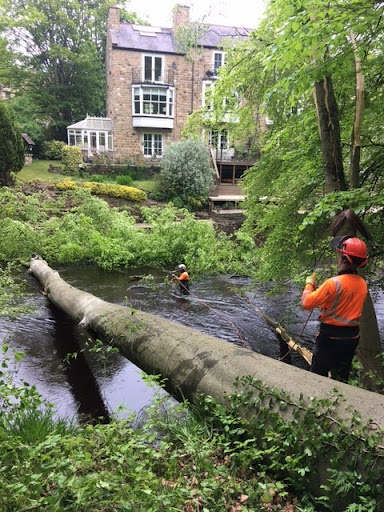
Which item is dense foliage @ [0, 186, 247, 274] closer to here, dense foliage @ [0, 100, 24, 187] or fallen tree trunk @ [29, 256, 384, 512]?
fallen tree trunk @ [29, 256, 384, 512]

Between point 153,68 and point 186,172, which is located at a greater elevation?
A: point 153,68

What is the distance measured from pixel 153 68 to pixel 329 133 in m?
33.1

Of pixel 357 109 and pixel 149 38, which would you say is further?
pixel 149 38

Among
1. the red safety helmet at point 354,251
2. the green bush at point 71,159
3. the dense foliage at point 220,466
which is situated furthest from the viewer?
the green bush at point 71,159

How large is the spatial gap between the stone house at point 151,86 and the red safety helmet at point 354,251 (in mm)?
30188

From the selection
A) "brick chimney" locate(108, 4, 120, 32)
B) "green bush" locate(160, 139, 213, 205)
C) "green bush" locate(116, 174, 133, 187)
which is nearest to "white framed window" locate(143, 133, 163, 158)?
"green bush" locate(116, 174, 133, 187)

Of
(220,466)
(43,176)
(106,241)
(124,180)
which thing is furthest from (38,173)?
(220,466)

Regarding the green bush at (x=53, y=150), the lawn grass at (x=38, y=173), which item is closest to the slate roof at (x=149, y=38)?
the green bush at (x=53, y=150)

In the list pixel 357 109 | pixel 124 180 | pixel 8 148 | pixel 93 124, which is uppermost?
pixel 93 124

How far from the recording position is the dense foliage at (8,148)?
22.0m

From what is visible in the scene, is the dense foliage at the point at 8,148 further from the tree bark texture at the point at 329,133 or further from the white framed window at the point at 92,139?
the tree bark texture at the point at 329,133

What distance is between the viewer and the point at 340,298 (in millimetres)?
3359

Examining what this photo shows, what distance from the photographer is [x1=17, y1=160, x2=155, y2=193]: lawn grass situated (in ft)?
84.2

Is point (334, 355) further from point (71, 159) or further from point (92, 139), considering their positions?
point (92, 139)
